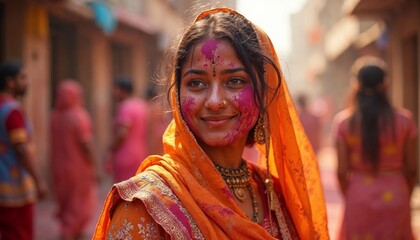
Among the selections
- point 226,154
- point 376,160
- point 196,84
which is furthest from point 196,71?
point 376,160

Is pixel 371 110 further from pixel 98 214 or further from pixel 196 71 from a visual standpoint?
pixel 98 214

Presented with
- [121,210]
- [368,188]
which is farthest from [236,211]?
[368,188]

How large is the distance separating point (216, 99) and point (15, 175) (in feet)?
12.2

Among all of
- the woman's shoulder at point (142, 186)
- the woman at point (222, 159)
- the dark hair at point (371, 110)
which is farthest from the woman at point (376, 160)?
the woman's shoulder at point (142, 186)

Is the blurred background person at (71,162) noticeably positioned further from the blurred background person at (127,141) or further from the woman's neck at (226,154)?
the woman's neck at (226,154)

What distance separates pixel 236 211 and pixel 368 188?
9.51ft

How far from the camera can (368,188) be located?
4.72 meters

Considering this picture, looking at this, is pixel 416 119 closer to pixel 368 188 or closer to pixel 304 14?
pixel 368 188

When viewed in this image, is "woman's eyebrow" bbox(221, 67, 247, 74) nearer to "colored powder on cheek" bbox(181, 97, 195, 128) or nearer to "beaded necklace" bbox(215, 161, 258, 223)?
"colored powder on cheek" bbox(181, 97, 195, 128)

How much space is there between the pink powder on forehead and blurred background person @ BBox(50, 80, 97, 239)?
5641mm

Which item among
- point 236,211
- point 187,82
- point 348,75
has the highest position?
point 187,82

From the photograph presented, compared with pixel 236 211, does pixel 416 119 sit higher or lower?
lower

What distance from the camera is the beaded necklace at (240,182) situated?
2213 millimetres

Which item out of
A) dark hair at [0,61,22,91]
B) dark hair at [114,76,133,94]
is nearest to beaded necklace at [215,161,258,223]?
dark hair at [0,61,22,91]
